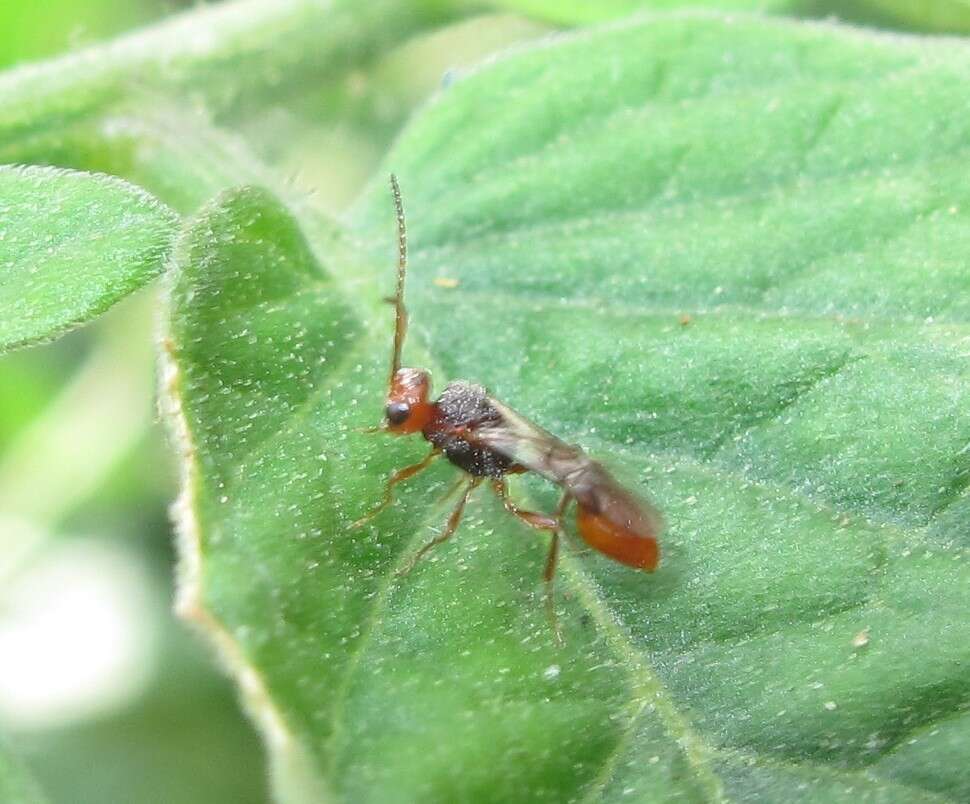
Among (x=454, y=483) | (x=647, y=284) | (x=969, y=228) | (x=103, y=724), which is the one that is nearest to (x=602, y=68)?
(x=647, y=284)

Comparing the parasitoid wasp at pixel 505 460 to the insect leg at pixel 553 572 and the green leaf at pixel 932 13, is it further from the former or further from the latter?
the green leaf at pixel 932 13

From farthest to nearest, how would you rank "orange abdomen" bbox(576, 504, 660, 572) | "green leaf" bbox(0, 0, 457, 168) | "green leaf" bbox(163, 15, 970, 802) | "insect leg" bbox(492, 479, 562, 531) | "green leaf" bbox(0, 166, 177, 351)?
"green leaf" bbox(0, 0, 457, 168) < "insect leg" bbox(492, 479, 562, 531) < "orange abdomen" bbox(576, 504, 660, 572) < "green leaf" bbox(0, 166, 177, 351) < "green leaf" bbox(163, 15, 970, 802)

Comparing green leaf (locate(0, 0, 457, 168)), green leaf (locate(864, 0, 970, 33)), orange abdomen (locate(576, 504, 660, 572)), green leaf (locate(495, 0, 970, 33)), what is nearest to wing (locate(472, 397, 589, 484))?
orange abdomen (locate(576, 504, 660, 572))

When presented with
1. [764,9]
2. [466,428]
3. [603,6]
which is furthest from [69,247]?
[764,9]

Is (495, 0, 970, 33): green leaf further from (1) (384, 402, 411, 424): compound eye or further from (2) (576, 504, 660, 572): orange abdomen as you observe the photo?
(2) (576, 504, 660, 572): orange abdomen

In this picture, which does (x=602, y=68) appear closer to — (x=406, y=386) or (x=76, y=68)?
(x=406, y=386)

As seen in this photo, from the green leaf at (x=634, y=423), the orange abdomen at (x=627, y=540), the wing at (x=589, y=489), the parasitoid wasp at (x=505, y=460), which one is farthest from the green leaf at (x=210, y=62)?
the orange abdomen at (x=627, y=540)

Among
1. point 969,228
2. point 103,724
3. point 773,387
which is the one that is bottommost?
point 103,724
